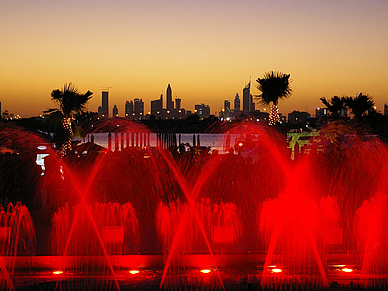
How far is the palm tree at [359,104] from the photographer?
29.6 m

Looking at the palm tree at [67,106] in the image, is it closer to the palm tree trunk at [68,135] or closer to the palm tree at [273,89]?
the palm tree trunk at [68,135]

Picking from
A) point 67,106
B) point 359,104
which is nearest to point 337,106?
point 359,104

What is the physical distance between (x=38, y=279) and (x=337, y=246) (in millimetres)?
6651

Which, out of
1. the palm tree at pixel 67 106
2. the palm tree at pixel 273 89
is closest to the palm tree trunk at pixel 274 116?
the palm tree at pixel 273 89

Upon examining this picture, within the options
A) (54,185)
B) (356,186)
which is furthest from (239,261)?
(54,185)

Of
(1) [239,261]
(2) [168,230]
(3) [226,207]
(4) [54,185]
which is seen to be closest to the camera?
(1) [239,261]

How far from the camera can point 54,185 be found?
59.3 feet

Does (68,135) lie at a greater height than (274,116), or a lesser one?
lesser

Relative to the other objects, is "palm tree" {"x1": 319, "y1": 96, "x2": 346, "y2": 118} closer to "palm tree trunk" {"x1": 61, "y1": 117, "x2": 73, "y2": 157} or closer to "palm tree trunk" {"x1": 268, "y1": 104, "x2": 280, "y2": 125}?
"palm tree trunk" {"x1": 268, "y1": 104, "x2": 280, "y2": 125}

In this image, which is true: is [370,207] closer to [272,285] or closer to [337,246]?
[337,246]

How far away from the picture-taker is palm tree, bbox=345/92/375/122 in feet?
97.0

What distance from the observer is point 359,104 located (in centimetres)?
2958

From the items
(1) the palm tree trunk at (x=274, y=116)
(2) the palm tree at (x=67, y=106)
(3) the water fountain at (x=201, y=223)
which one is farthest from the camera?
(1) the palm tree trunk at (x=274, y=116)

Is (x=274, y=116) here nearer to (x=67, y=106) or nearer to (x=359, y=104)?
(x=359, y=104)
